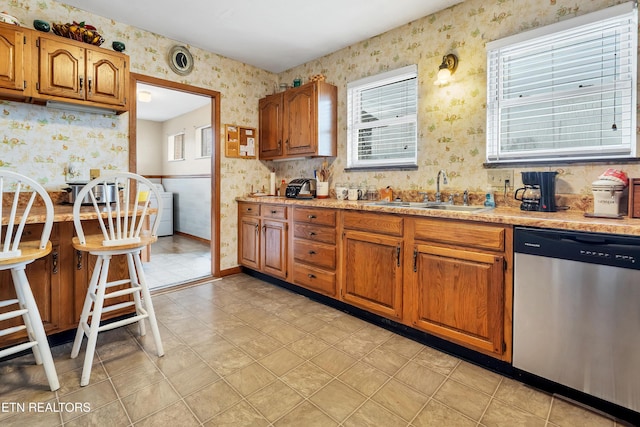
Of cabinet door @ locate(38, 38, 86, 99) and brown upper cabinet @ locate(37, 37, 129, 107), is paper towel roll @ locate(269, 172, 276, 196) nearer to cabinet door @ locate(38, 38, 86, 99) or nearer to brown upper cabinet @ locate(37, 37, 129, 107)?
brown upper cabinet @ locate(37, 37, 129, 107)

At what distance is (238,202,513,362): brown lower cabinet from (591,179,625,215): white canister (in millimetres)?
522

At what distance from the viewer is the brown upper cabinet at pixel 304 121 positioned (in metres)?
3.41

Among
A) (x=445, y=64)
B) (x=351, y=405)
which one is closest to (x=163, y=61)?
(x=445, y=64)

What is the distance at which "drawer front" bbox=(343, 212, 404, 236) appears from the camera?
2354 millimetres

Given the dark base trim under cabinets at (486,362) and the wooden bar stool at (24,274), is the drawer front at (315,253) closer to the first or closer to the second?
the dark base trim under cabinets at (486,362)

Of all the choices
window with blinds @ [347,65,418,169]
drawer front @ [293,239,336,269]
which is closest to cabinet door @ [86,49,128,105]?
drawer front @ [293,239,336,269]

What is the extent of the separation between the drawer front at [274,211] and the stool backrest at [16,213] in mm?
1840

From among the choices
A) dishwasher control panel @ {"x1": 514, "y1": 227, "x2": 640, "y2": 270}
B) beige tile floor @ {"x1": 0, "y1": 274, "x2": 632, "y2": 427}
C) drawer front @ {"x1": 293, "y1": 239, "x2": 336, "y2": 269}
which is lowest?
beige tile floor @ {"x1": 0, "y1": 274, "x2": 632, "y2": 427}

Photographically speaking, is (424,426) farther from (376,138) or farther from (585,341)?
(376,138)

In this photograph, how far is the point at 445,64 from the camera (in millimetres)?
2609

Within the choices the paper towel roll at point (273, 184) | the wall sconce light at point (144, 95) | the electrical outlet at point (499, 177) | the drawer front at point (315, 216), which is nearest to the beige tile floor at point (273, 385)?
the drawer front at point (315, 216)

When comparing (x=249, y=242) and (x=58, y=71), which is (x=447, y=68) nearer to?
(x=249, y=242)

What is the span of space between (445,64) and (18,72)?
309 cm

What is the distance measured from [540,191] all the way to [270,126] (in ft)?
9.46
